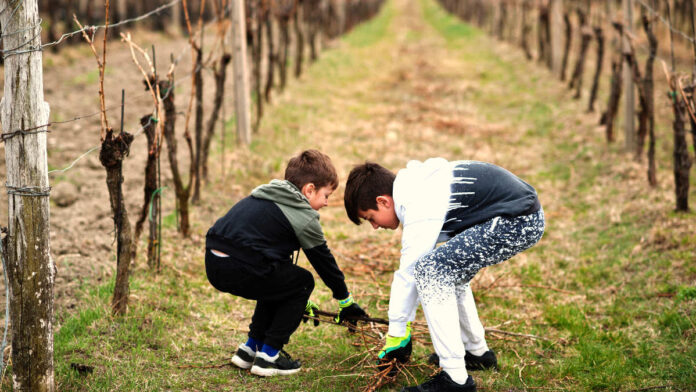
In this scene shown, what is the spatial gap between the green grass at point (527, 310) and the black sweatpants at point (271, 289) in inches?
10.3

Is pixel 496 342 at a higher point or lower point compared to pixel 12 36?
lower

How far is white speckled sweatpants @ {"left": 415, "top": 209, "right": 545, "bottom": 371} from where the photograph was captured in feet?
8.82

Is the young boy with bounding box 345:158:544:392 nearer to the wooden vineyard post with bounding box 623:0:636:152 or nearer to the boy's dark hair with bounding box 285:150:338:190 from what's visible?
the boy's dark hair with bounding box 285:150:338:190

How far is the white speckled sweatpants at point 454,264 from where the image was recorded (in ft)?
8.82

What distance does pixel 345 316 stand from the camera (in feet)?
10.2

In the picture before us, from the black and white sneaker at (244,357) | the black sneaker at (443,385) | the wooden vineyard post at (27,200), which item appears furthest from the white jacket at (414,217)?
the wooden vineyard post at (27,200)

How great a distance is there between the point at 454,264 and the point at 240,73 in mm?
4858

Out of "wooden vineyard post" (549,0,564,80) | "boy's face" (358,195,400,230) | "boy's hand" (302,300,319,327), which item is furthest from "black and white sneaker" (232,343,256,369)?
"wooden vineyard post" (549,0,564,80)

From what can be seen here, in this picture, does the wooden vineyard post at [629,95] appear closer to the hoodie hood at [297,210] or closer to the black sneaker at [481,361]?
the black sneaker at [481,361]

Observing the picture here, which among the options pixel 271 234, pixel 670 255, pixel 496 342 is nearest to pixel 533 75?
pixel 670 255

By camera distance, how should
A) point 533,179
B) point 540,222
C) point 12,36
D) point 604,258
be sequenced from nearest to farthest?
point 12,36
point 540,222
point 604,258
point 533,179

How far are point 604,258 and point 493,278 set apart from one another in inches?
39.1

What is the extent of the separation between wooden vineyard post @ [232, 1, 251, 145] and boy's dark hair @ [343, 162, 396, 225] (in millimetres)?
4418

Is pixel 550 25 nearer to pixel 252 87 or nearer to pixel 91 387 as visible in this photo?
pixel 252 87
